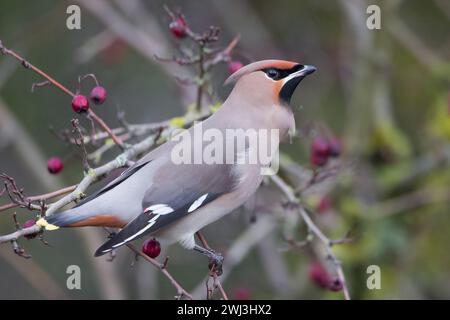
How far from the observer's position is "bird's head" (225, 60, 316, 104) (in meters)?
2.88

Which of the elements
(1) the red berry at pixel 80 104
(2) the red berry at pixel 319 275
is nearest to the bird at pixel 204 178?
(1) the red berry at pixel 80 104

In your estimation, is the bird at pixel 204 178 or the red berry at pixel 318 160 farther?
the red berry at pixel 318 160

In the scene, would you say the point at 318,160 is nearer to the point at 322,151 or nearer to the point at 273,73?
the point at 322,151

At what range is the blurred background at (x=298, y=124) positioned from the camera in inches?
181

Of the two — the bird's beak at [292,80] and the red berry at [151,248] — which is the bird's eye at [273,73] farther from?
the red berry at [151,248]

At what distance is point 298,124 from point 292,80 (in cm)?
248

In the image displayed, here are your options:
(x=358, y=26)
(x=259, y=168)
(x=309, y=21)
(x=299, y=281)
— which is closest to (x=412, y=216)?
(x=299, y=281)

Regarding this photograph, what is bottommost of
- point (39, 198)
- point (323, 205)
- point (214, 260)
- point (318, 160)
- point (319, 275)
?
point (319, 275)

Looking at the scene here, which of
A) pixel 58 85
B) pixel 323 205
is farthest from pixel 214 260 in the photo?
pixel 323 205

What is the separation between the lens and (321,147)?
357cm

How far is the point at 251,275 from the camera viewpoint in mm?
5824

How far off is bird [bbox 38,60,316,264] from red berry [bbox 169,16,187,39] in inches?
11.9

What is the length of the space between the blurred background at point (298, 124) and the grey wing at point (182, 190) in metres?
0.71
